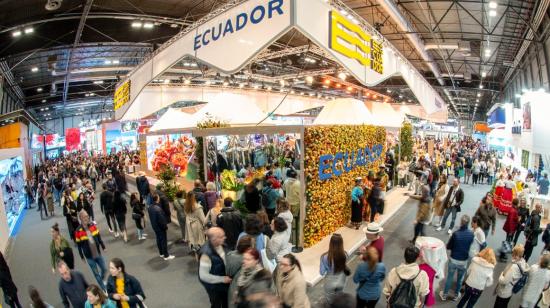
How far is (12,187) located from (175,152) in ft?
15.5

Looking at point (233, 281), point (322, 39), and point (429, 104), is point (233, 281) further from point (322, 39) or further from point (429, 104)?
point (429, 104)

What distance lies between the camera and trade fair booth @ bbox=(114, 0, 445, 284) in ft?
13.2

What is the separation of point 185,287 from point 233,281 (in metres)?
2.16

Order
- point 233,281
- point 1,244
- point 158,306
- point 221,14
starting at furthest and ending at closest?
point 1,244 → point 221,14 → point 158,306 → point 233,281

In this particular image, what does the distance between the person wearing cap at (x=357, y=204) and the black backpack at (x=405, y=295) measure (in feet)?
13.2

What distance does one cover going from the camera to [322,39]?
4000 millimetres

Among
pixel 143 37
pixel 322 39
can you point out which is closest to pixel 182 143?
pixel 143 37

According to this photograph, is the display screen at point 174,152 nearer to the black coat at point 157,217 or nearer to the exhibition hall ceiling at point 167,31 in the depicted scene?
the exhibition hall ceiling at point 167,31

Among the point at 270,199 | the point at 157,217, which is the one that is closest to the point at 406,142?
the point at 270,199

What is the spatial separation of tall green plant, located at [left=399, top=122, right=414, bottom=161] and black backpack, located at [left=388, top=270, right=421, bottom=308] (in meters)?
10.7

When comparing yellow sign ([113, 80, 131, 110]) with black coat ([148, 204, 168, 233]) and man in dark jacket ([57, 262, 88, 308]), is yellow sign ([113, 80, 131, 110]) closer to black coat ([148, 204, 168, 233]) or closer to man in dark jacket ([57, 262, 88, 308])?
black coat ([148, 204, 168, 233])

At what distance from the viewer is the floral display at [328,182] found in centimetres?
599

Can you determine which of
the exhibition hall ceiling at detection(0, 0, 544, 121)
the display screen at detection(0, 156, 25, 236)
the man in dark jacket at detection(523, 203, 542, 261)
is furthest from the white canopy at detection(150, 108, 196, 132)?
the man in dark jacket at detection(523, 203, 542, 261)

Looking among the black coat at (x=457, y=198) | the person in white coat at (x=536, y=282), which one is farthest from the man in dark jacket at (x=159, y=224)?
the black coat at (x=457, y=198)
